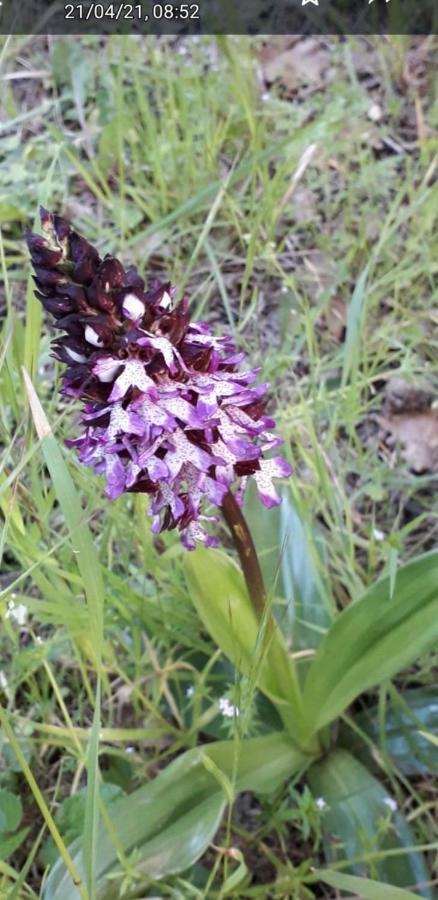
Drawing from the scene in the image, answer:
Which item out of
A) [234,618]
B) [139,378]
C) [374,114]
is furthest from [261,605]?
[374,114]

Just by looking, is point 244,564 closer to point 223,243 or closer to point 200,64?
point 223,243

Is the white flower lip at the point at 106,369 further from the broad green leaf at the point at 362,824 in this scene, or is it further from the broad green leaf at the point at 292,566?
the broad green leaf at the point at 362,824

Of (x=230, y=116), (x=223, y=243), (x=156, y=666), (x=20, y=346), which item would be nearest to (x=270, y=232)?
(x=223, y=243)

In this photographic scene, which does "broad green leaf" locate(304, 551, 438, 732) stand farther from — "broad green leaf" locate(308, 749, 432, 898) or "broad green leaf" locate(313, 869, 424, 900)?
"broad green leaf" locate(313, 869, 424, 900)

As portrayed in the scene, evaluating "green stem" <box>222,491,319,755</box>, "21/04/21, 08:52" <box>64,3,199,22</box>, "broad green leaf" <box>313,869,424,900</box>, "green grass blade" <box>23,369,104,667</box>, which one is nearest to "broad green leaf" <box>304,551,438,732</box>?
"green stem" <box>222,491,319,755</box>

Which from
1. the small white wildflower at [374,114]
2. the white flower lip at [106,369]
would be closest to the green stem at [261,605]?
the white flower lip at [106,369]
